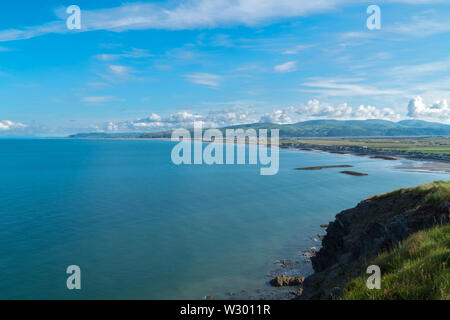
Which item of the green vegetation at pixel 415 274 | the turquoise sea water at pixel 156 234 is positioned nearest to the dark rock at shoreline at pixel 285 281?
the turquoise sea water at pixel 156 234

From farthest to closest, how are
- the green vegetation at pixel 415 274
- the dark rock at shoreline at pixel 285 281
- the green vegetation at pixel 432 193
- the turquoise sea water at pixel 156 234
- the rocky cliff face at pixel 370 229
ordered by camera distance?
the turquoise sea water at pixel 156 234
the dark rock at shoreline at pixel 285 281
the green vegetation at pixel 432 193
the rocky cliff face at pixel 370 229
the green vegetation at pixel 415 274

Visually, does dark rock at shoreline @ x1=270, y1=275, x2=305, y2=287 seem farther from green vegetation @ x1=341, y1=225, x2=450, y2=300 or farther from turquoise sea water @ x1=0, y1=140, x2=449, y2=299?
green vegetation @ x1=341, y1=225, x2=450, y2=300

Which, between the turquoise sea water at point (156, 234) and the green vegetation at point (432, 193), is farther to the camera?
the turquoise sea water at point (156, 234)

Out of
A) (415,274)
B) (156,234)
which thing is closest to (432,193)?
(415,274)

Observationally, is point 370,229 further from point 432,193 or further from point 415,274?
point 415,274

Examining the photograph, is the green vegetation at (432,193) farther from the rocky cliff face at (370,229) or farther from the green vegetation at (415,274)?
the green vegetation at (415,274)
